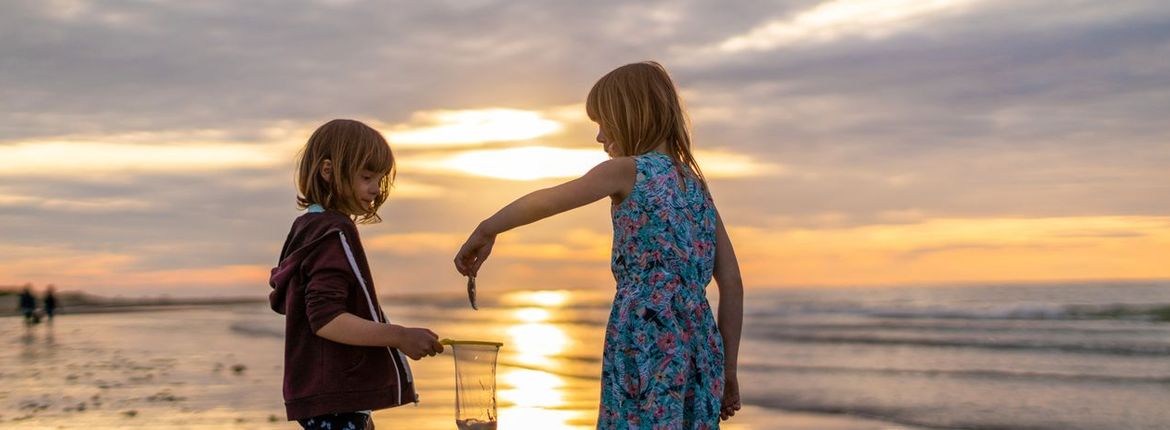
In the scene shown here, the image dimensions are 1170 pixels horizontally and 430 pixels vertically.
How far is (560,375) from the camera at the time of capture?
1412 cm

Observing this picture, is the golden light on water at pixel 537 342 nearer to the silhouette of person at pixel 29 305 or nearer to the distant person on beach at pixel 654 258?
the distant person on beach at pixel 654 258

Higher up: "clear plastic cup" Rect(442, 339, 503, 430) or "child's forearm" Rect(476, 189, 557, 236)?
"child's forearm" Rect(476, 189, 557, 236)

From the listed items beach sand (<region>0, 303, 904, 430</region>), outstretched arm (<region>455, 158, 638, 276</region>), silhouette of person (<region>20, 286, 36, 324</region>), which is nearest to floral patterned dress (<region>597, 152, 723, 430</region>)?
outstretched arm (<region>455, 158, 638, 276</region>)

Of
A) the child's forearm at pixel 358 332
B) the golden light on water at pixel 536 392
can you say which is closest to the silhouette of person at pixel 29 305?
the golden light on water at pixel 536 392

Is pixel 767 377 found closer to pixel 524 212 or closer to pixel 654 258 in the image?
pixel 654 258

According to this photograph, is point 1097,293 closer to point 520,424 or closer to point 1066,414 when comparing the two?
point 1066,414

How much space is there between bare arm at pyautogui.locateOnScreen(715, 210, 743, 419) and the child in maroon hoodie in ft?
2.90

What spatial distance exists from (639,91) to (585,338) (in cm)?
2051

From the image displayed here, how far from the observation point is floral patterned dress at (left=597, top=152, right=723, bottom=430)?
3225 millimetres

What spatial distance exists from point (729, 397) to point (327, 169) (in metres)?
1.39

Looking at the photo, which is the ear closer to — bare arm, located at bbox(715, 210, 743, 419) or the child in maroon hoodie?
the child in maroon hoodie

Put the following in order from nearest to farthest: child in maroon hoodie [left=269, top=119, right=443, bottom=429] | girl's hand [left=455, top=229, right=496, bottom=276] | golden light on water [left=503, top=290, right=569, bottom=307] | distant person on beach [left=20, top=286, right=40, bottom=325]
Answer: girl's hand [left=455, top=229, right=496, bottom=276]
child in maroon hoodie [left=269, top=119, right=443, bottom=429]
distant person on beach [left=20, top=286, right=40, bottom=325]
golden light on water [left=503, top=290, right=569, bottom=307]

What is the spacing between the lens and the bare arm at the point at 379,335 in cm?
321

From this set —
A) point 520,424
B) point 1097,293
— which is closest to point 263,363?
point 520,424
